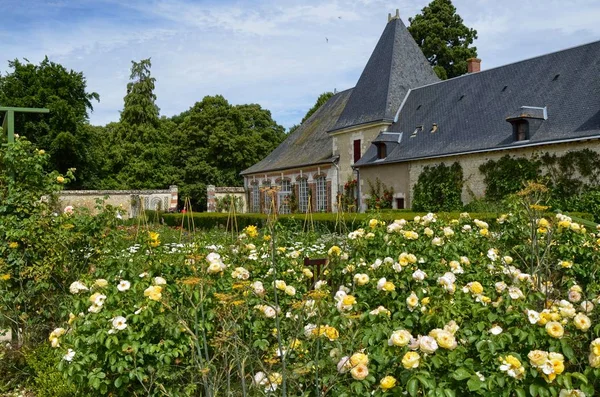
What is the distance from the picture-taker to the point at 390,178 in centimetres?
1908

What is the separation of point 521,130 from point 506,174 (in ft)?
4.19

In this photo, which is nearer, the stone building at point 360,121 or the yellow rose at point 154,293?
the yellow rose at point 154,293

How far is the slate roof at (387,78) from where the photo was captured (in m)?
20.8

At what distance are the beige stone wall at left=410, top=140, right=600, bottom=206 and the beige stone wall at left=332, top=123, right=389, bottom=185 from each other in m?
3.08

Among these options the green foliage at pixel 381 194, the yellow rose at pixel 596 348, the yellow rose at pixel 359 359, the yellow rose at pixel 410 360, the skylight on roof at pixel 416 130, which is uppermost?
the skylight on roof at pixel 416 130

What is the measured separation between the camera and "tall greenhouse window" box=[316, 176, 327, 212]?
22.8 meters

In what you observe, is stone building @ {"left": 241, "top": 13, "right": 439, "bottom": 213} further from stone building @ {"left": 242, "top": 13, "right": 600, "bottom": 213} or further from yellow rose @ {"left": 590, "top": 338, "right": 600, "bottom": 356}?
yellow rose @ {"left": 590, "top": 338, "right": 600, "bottom": 356}

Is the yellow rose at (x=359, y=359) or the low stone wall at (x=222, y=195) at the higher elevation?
the low stone wall at (x=222, y=195)

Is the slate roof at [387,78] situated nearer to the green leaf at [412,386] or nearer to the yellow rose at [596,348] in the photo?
the yellow rose at [596,348]

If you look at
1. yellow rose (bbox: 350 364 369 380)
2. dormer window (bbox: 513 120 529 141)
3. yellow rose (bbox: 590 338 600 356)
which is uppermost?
dormer window (bbox: 513 120 529 141)

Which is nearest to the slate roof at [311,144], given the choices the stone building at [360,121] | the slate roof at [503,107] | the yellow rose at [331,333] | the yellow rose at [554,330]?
the stone building at [360,121]

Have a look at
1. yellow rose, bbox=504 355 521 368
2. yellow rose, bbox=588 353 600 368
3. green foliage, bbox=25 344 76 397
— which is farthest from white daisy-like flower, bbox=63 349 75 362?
yellow rose, bbox=588 353 600 368

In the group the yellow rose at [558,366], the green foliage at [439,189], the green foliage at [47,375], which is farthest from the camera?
the green foliage at [439,189]

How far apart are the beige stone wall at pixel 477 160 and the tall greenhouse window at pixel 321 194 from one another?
546cm
